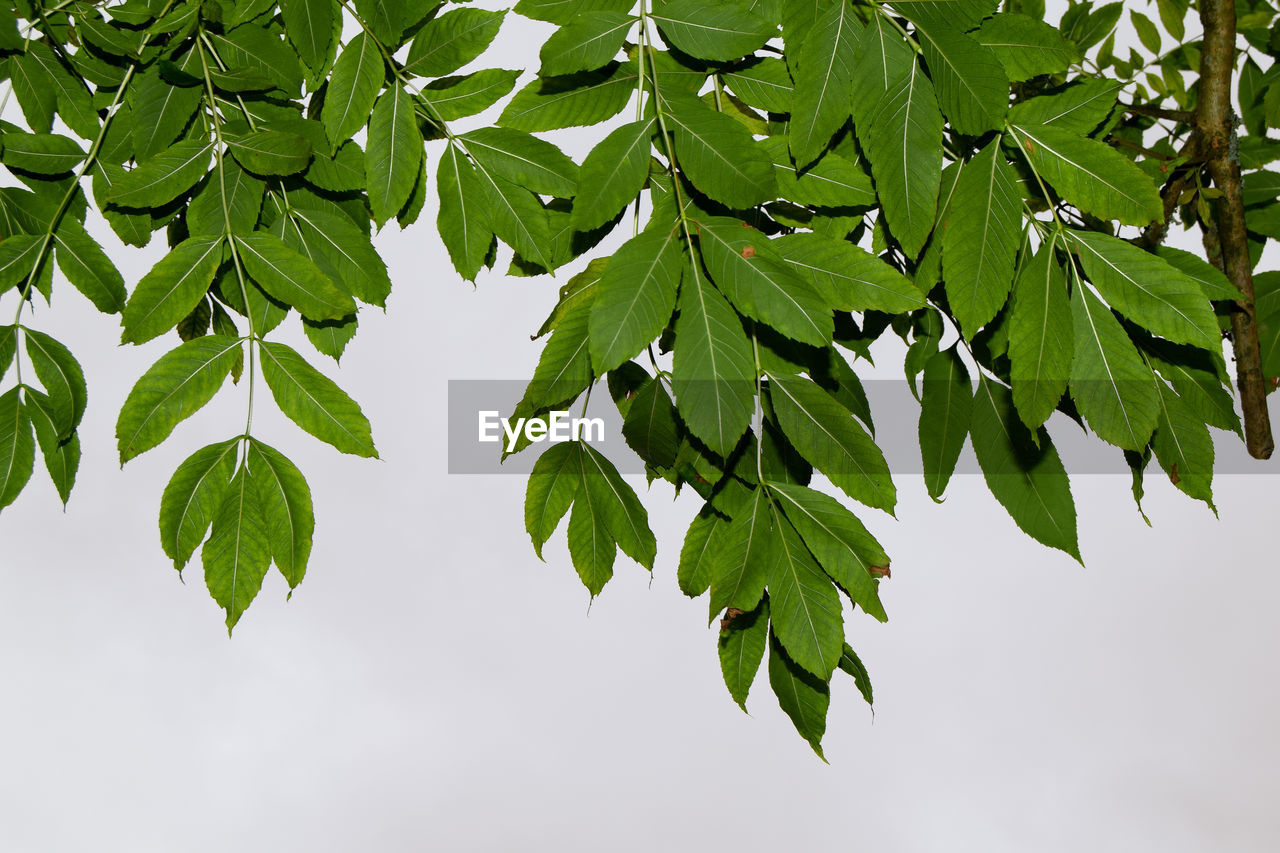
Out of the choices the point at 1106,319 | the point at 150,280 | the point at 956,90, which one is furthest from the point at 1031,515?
the point at 150,280

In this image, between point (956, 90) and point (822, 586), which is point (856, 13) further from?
point (822, 586)

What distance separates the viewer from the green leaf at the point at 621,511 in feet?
1.83

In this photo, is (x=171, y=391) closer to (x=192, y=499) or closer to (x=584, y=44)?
(x=192, y=499)

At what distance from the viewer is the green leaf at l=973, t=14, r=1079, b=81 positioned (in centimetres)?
45

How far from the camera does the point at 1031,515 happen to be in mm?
518

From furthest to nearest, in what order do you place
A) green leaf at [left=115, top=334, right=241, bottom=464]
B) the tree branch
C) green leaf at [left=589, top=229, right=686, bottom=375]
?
the tree branch
green leaf at [left=115, top=334, right=241, bottom=464]
green leaf at [left=589, top=229, right=686, bottom=375]

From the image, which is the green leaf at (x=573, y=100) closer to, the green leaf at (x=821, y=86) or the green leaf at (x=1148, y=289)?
the green leaf at (x=821, y=86)

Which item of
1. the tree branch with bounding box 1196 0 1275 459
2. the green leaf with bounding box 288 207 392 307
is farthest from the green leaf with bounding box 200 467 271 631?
the tree branch with bounding box 1196 0 1275 459

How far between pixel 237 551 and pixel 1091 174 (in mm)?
443

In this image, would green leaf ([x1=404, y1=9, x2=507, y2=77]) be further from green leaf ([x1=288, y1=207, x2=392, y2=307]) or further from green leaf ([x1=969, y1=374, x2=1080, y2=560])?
green leaf ([x1=969, y1=374, x2=1080, y2=560])

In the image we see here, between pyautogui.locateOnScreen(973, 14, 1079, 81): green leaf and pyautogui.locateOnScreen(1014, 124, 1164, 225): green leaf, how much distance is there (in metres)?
0.03

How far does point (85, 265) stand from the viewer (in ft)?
1.82

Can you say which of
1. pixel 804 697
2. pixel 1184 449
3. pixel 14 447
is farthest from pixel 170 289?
pixel 1184 449

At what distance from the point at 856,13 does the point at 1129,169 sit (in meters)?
0.14
